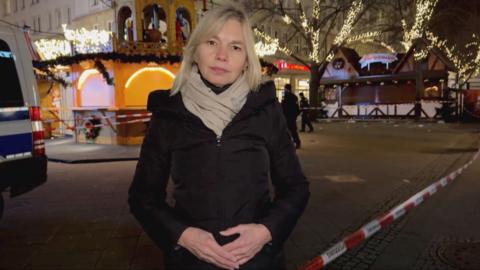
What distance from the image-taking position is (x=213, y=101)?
1833mm

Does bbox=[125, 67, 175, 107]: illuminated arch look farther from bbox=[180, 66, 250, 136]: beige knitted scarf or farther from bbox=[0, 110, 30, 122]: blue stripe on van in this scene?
bbox=[180, 66, 250, 136]: beige knitted scarf

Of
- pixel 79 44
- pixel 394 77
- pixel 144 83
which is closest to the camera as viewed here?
pixel 79 44

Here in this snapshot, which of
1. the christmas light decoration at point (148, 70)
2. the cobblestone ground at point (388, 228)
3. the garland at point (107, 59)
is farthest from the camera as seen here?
the christmas light decoration at point (148, 70)

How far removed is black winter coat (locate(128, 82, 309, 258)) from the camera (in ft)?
5.72

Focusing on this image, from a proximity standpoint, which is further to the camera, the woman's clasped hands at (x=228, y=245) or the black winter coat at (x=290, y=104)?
the black winter coat at (x=290, y=104)

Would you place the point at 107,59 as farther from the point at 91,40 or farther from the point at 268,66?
the point at 268,66

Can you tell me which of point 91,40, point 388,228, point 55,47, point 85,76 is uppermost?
point 91,40

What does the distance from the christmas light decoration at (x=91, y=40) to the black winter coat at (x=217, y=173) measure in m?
13.8

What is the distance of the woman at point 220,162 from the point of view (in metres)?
1.74

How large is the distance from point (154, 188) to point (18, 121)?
4899 mm

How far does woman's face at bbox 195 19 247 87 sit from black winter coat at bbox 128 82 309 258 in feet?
0.51

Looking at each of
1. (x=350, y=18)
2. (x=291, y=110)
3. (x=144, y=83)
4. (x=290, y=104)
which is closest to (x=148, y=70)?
(x=144, y=83)

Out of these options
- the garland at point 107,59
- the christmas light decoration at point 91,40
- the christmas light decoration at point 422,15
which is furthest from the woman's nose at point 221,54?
the christmas light decoration at point 422,15

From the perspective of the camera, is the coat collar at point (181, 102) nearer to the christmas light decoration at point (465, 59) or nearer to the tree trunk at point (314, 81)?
the tree trunk at point (314, 81)
